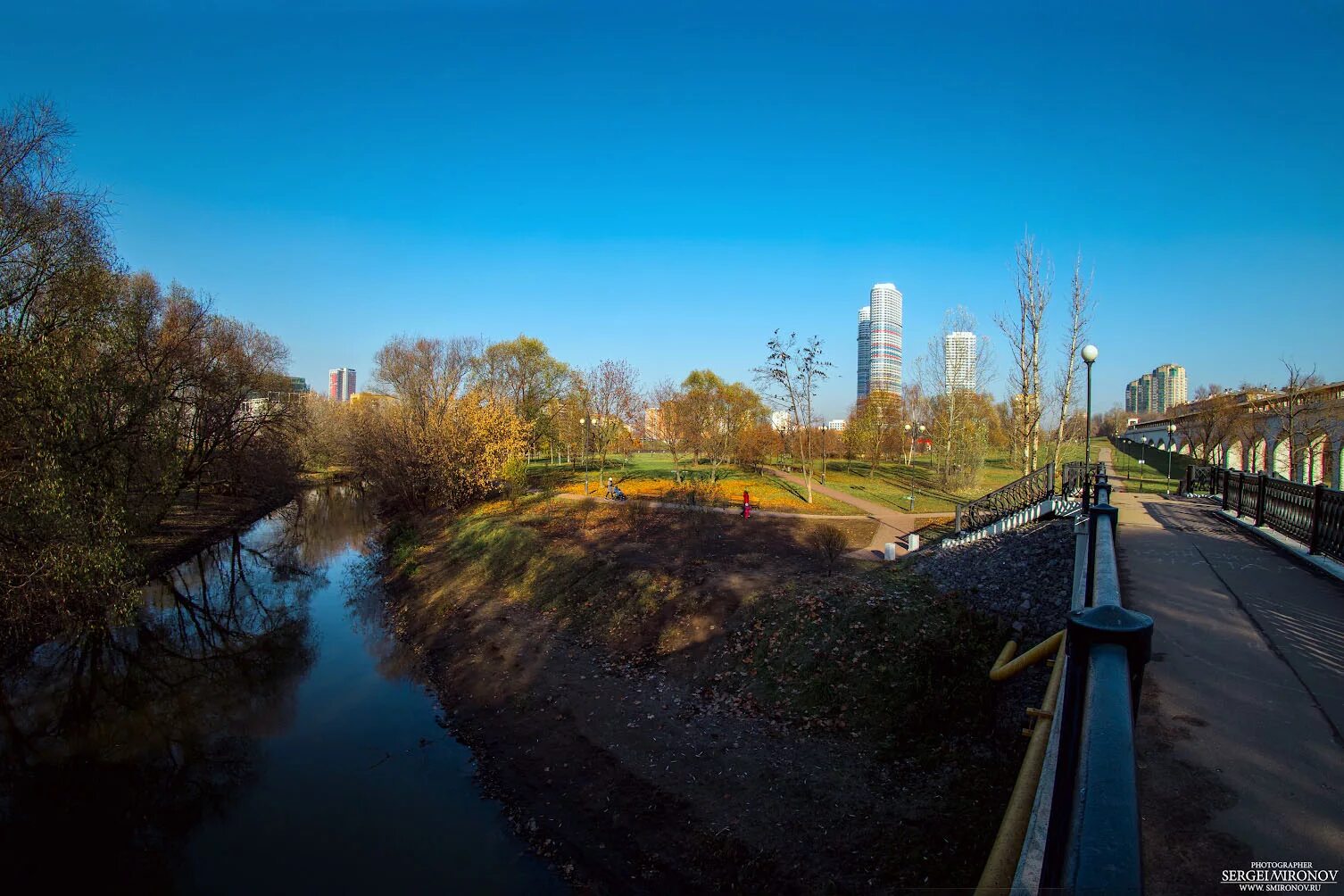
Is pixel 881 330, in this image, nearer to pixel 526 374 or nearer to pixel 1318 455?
pixel 526 374

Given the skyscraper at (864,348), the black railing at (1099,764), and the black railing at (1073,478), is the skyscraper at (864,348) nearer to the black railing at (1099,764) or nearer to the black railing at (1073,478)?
the black railing at (1073,478)

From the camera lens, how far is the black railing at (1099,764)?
1070 mm

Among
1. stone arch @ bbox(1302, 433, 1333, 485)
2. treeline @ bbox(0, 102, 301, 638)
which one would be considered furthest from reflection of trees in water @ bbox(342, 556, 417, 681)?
stone arch @ bbox(1302, 433, 1333, 485)

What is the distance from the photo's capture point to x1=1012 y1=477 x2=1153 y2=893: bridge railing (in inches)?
42.3

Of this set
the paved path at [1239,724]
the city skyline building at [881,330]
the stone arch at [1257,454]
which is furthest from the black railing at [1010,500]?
the city skyline building at [881,330]

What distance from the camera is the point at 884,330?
15650 centimetres

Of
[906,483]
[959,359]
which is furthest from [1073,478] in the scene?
[906,483]

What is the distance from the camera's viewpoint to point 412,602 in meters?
20.1

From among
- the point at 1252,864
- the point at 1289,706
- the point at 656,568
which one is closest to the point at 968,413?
the point at 656,568

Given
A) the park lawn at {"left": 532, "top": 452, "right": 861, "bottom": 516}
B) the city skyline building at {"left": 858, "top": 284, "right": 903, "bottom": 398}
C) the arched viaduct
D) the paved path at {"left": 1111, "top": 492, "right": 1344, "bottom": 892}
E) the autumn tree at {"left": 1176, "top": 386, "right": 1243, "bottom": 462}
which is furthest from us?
the city skyline building at {"left": 858, "top": 284, "right": 903, "bottom": 398}

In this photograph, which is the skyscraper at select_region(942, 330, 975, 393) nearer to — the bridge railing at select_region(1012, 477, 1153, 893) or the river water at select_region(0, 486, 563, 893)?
the river water at select_region(0, 486, 563, 893)

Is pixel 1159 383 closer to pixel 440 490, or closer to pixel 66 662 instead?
pixel 440 490

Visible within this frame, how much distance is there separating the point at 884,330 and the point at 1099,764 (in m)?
166

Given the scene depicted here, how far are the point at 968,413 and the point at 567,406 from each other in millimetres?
25732
